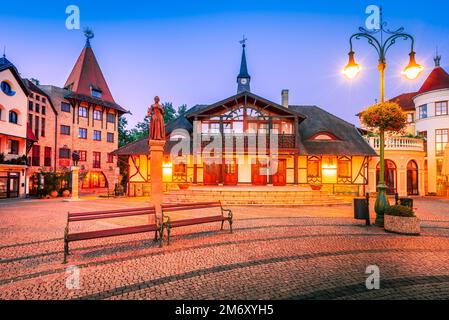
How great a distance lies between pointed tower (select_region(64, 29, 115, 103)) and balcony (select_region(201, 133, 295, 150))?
2015 cm

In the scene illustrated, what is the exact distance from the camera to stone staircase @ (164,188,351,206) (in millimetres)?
14625

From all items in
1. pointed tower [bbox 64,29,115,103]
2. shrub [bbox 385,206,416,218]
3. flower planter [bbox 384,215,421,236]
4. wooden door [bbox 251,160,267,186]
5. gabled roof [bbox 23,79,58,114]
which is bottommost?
flower planter [bbox 384,215,421,236]

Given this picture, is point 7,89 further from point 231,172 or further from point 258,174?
point 258,174

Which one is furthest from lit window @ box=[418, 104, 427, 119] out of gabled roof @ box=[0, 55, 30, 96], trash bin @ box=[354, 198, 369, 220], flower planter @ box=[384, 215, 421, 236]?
gabled roof @ box=[0, 55, 30, 96]

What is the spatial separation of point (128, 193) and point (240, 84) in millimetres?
20983

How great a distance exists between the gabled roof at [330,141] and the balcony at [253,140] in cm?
142

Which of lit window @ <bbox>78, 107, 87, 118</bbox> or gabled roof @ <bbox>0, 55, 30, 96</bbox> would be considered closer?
gabled roof @ <bbox>0, 55, 30, 96</bbox>

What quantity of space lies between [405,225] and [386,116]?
355 centimetres

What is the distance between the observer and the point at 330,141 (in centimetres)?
2123

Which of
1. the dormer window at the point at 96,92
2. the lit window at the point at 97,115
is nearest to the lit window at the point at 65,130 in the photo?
the lit window at the point at 97,115

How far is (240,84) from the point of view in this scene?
33312 mm

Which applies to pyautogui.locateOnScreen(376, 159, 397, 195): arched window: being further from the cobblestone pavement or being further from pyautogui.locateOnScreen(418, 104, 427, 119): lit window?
the cobblestone pavement

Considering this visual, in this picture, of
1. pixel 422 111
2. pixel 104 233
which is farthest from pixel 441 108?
pixel 104 233

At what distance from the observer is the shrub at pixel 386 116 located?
812 cm
